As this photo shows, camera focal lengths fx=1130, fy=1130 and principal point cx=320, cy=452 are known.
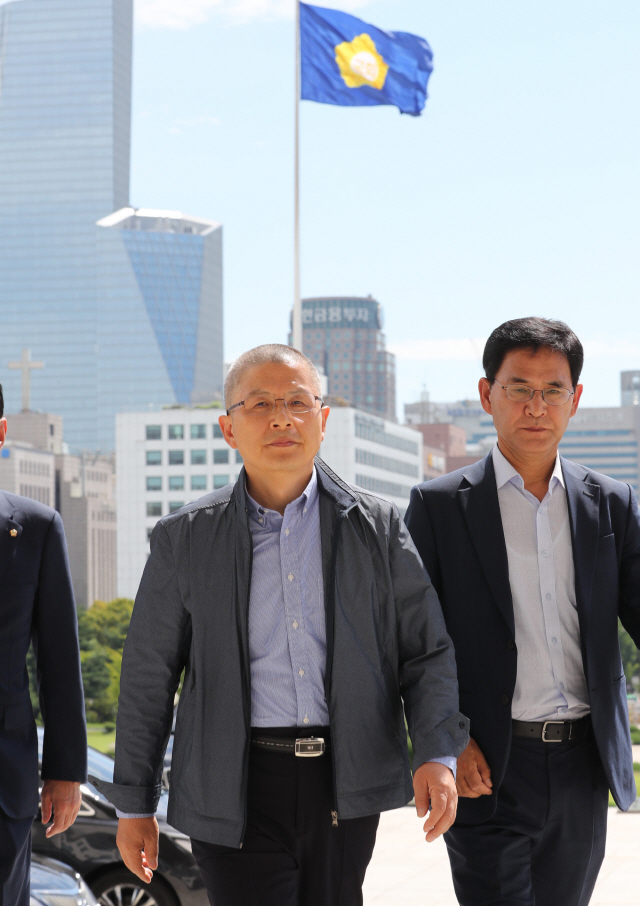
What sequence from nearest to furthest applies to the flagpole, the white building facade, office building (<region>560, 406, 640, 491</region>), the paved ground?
the paved ground, the flagpole, the white building facade, office building (<region>560, 406, 640, 491</region>)

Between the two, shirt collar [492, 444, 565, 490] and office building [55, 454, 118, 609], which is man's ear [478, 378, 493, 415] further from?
office building [55, 454, 118, 609]

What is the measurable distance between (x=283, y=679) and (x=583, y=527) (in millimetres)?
874

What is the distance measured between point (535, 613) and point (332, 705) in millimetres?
664

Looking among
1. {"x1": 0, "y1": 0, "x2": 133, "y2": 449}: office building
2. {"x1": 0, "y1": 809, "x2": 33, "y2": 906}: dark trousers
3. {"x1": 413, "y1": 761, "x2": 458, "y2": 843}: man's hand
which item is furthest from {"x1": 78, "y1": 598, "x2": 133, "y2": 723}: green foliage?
{"x1": 0, "y1": 0, "x2": 133, "y2": 449}: office building

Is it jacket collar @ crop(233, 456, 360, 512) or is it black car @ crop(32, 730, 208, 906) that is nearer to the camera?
jacket collar @ crop(233, 456, 360, 512)

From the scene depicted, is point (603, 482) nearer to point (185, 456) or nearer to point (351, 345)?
point (185, 456)

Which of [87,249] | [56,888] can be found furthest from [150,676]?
[87,249]

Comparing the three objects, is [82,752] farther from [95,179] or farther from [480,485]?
[95,179]

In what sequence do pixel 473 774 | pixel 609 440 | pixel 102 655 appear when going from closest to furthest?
pixel 473 774, pixel 102 655, pixel 609 440

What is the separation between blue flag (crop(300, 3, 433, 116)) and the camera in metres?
15.8

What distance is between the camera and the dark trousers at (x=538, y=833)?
2.59 metres

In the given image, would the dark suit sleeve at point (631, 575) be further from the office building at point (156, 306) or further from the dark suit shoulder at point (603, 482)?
the office building at point (156, 306)

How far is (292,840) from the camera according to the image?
7.21ft

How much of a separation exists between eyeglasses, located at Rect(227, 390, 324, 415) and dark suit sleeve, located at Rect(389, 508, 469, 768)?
29cm
